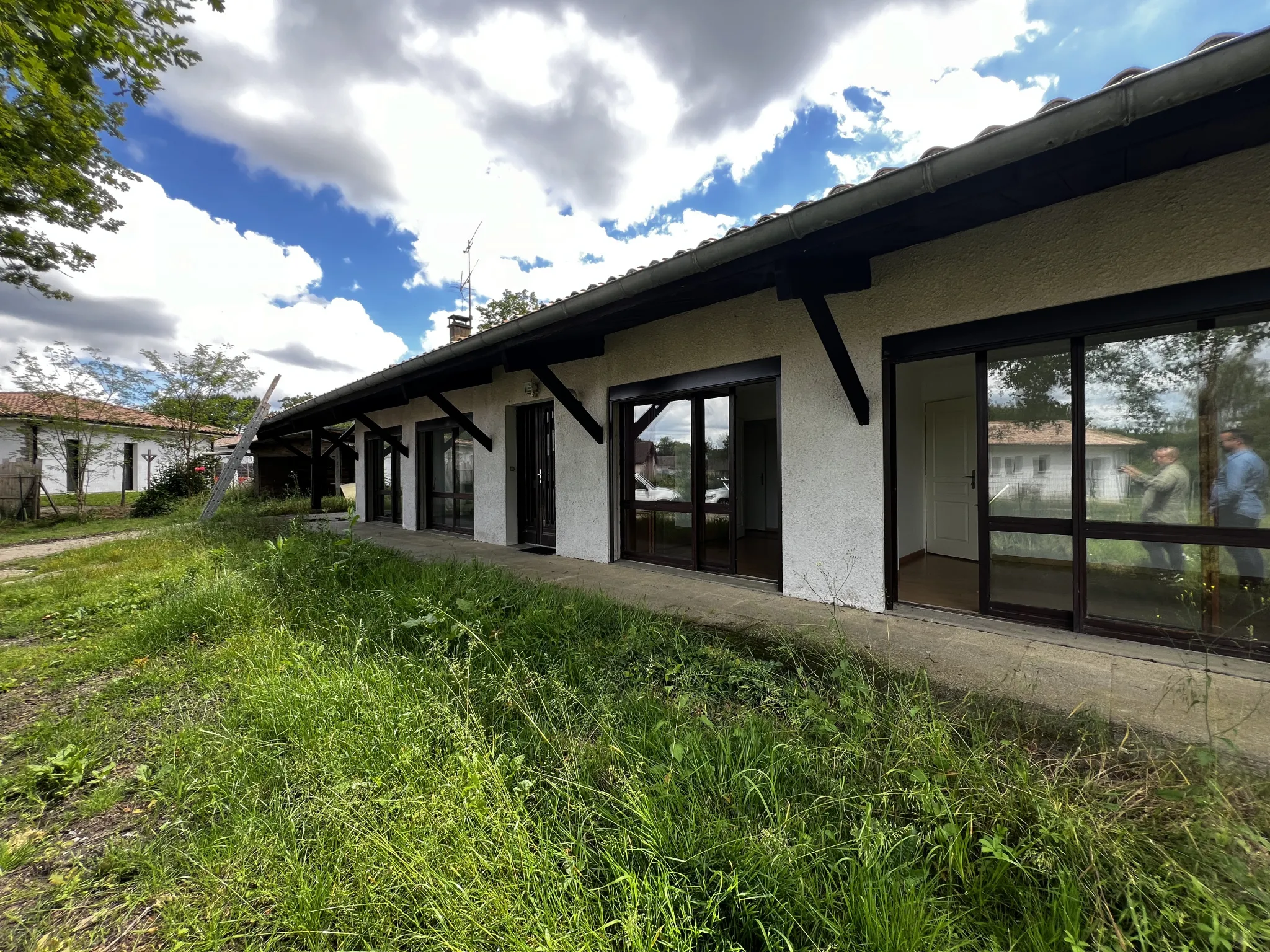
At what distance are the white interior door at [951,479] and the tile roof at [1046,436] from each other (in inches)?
98.6

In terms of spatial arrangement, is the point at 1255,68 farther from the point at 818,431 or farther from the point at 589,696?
the point at 589,696

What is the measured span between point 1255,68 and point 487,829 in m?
3.35

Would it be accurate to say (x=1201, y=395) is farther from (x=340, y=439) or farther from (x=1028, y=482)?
(x=340, y=439)

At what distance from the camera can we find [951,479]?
6.33 m

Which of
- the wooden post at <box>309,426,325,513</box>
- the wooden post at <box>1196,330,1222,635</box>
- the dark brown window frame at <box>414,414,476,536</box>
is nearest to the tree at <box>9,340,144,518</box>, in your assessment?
the wooden post at <box>309,426,325,513</box>

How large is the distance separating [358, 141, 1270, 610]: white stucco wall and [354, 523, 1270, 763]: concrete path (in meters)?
0.57

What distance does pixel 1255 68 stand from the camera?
60.1 inches

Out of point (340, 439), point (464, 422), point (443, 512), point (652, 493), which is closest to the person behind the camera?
point (652, 493)

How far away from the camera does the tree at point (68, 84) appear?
3.98 meters

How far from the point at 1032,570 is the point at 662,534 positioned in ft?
11.1

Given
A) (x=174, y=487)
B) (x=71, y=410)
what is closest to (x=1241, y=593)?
(x=174, y=487)

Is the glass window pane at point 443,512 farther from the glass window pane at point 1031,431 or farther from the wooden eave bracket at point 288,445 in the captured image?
the wooden eave bracket at point 288,445

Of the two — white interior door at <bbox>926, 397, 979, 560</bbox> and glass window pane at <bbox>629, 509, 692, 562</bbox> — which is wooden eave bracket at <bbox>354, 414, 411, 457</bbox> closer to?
glass window pane at <bbox>629, 509, 692, 562</bbox>

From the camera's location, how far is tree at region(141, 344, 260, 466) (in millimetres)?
15172
